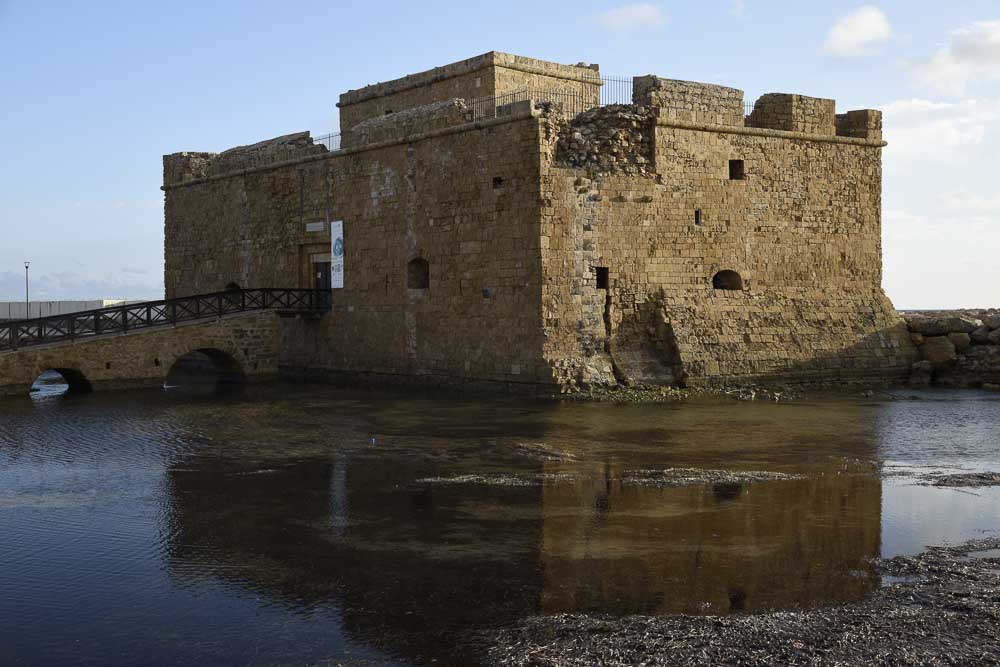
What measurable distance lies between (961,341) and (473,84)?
1117 centimetres

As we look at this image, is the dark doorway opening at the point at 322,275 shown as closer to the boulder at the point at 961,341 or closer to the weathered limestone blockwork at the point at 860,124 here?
the weathered limestone blockwork at the point at 860,124

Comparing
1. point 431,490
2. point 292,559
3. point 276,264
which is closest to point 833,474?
point 431,490

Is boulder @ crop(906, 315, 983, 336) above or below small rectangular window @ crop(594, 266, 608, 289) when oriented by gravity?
below

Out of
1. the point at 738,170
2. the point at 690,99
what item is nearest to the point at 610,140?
the point at 690,99

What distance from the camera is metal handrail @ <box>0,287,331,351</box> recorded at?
17.5 m

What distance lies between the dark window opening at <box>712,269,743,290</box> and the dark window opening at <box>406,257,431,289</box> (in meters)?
5.55

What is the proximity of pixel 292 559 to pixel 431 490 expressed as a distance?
7.75 ft

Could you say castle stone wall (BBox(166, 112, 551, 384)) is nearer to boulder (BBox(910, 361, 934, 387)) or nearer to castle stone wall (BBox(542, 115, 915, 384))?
castle stone wall (BBox(542, 115, 915, 384))

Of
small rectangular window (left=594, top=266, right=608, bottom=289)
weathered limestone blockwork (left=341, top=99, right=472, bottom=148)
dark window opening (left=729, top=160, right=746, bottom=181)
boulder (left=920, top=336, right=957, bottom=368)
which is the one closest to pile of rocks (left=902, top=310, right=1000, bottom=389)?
boulder (left=920, top=336, right=957, bottom=368)

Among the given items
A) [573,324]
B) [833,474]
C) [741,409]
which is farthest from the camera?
[573,324]

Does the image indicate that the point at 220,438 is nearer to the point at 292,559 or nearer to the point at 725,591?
the point at 292,559

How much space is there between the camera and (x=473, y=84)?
1986cm

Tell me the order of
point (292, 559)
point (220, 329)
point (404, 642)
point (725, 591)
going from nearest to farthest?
point (404, 642)
point (725, 591)
point (292, 559)
point (220, 329)

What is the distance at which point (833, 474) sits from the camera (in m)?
9.41
